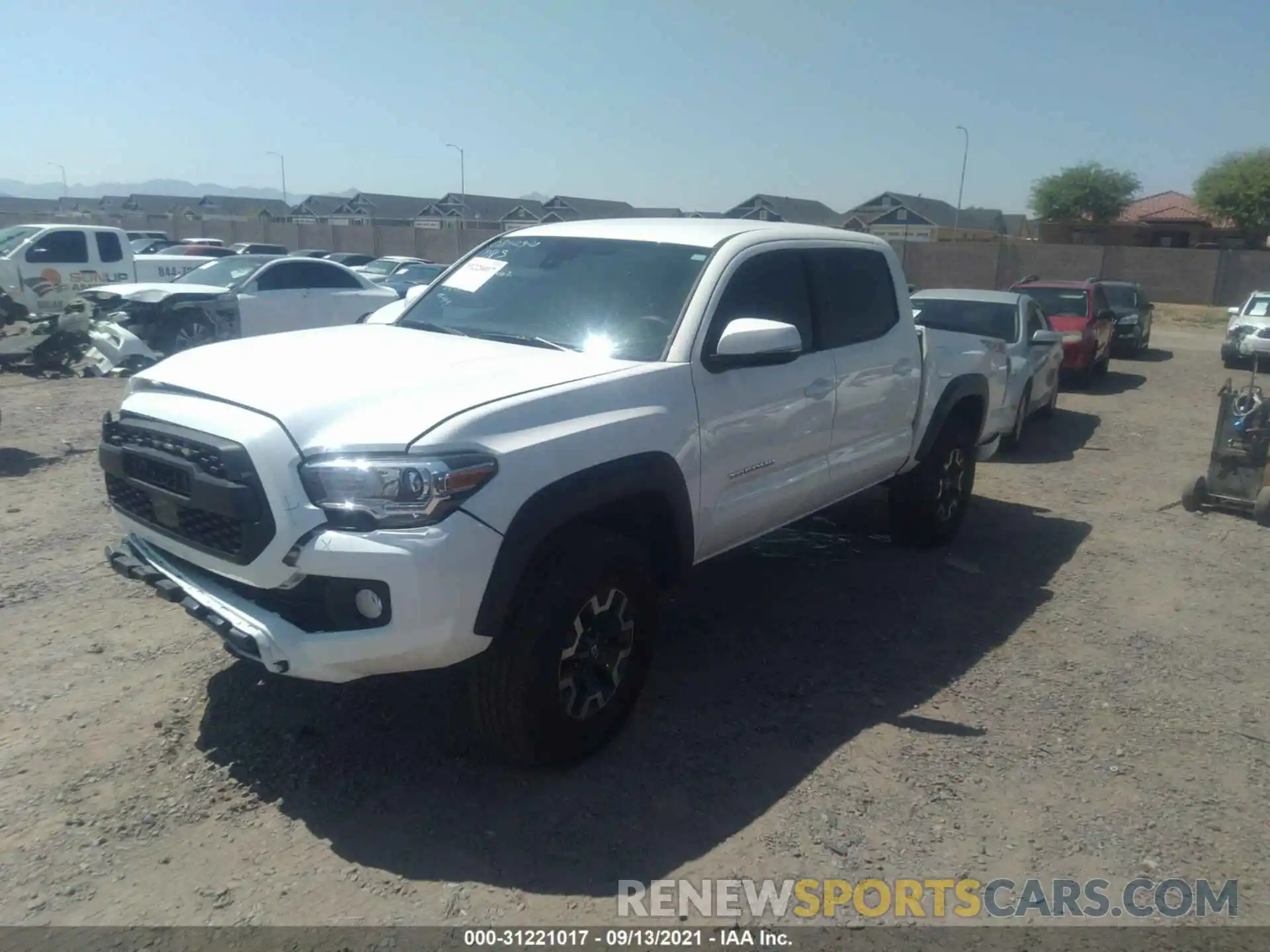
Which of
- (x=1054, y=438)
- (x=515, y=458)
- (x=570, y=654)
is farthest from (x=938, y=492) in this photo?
(x=1054, y=438)

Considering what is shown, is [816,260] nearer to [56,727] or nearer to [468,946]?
[468,946]

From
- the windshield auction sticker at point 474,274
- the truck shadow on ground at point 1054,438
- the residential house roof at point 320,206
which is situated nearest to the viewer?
the windshield auction sticker at point 474,274

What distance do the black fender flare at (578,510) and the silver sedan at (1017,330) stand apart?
7269 millimetres

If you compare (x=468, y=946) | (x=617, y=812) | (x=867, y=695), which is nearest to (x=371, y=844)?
(x=468, y=946)

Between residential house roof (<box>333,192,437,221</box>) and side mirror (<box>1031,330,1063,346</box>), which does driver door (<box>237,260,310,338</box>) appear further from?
residential house roof (<box>333,192,437,221</box>)

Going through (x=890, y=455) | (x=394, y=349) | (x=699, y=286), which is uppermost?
(x=699, y=286)

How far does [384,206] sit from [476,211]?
1031 centimetres

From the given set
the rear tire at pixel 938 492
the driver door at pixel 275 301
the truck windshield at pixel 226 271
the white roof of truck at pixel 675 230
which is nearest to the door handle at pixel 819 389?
the white roof of truck at pixel 675 230

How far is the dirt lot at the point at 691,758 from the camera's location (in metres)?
3.20

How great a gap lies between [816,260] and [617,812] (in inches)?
121

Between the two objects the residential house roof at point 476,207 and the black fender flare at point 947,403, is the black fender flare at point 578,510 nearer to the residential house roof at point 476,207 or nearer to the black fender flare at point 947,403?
the black fender flare at point 947,403

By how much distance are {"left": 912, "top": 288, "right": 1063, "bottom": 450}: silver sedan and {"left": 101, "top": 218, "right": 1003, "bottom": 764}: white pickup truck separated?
19.9ft

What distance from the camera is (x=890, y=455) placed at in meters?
5.82

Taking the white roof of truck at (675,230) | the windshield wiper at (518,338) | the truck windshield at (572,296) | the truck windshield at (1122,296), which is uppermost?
the white roof of truck at (675,230)
